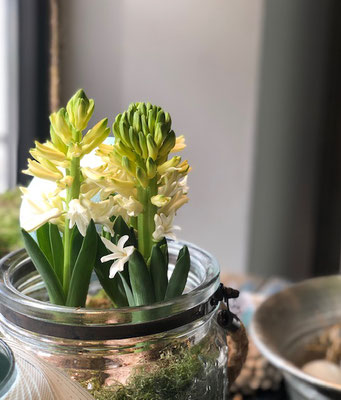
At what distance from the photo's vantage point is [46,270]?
265 mm

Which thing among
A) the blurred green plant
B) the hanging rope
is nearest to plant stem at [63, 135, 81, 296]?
the blurred green plant

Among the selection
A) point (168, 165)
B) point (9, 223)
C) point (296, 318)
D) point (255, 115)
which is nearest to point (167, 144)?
point (168, 165)

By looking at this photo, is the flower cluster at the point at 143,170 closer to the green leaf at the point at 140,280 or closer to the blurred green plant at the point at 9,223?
the green leaf at the point at 140,280

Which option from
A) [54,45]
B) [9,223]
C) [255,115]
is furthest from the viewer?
[255,115]

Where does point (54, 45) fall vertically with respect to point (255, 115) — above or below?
above

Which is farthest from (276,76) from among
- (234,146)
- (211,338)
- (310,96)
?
(211,338)

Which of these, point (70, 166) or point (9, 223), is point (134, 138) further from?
point (9, 223)

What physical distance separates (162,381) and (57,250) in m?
0.08

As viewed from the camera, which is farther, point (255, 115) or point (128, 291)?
point (255, 115)

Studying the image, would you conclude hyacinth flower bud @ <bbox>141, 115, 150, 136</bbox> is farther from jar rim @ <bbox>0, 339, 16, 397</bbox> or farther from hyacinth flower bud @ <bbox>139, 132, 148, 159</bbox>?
jar rim @ <bbox>0, 339, 16, 397</bbox>

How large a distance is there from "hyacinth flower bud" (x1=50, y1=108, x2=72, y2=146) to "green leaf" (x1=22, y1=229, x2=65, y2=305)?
5 cm

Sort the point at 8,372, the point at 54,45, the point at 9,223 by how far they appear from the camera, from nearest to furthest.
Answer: the point at 8,372
the point at 9,223
the point at 54,45

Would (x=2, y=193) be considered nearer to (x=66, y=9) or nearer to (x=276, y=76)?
(x=66, y=9)

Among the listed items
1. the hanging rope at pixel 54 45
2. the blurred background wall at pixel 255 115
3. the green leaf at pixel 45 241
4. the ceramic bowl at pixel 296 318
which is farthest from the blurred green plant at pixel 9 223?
the blurred background wall at pixel 255 115
